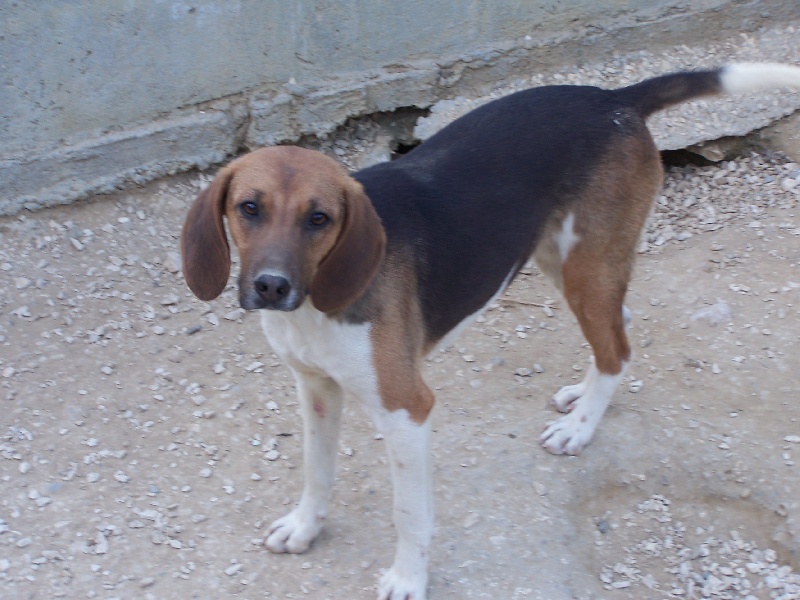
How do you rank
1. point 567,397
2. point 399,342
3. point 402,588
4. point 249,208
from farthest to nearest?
point 567,397 → point 402,588 → point 399,342 → point 249,208

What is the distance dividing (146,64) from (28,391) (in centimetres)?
191

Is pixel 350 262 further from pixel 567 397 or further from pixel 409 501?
pixel 567 397

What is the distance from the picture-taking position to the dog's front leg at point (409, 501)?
3109 mm

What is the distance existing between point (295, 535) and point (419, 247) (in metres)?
1.20

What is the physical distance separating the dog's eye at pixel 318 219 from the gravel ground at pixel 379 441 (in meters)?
1.41

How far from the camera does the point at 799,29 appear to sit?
6062 mm

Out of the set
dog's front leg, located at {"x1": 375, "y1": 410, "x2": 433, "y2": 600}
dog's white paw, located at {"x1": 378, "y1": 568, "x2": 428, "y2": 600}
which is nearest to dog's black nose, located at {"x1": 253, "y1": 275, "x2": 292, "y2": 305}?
dog's front leg, located at {"x1": 375, "y1": 410, "x2": 433, "y2": 600}

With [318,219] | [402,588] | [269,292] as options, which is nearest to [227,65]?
[318,219]

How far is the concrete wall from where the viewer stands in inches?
196

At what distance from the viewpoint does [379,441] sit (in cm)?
414

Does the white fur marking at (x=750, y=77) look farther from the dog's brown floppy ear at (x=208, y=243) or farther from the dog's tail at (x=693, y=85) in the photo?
the dog's brown floppy ear at (x=208, y=243)

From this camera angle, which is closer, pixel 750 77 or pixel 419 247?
pixel 419 247

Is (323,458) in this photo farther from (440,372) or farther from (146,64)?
(146,64)

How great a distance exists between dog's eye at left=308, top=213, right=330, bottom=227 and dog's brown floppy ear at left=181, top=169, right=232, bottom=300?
31 centimetres
